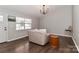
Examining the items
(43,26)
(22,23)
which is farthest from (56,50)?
(22,23)

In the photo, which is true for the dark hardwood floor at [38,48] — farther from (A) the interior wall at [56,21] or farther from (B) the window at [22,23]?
(B) the window at [22,23]

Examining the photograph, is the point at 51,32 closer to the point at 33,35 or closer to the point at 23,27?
the point at 33,35

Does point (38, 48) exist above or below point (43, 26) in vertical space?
below

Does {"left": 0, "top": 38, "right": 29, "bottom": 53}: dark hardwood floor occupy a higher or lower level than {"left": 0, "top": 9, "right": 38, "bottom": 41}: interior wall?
lower

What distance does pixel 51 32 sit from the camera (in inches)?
153

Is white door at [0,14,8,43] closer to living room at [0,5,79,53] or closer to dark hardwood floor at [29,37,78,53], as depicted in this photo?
living room at [0,5,79,53]

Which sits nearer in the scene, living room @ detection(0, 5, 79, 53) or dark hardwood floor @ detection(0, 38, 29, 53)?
dark hardwood floor @ detection(0, 38, 29, 53)

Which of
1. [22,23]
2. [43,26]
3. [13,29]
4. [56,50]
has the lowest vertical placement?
[56,50]

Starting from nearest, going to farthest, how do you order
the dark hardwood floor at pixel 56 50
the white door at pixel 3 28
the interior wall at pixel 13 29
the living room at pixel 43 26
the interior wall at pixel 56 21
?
the dark hardwood floor at pixel 56 50 → the living room at pixel 43 26 → the interior wall at pixel 56 21 → the white door at pixel 3 28 → the interior wall at pixel 13 29

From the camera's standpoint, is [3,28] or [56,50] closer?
[56,50]

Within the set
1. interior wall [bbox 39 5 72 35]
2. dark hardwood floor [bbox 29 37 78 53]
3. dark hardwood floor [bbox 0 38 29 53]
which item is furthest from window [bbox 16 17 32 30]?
dark hardwood floor [bbox 29 37 78 53]

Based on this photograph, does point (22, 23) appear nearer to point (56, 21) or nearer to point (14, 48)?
point (14, 48)

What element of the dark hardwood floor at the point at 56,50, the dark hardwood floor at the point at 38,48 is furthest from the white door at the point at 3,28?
the dark hardwood floor at the point at 56,50
